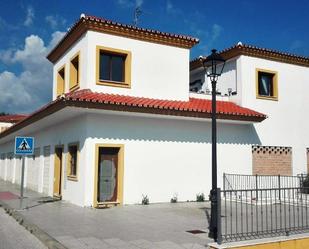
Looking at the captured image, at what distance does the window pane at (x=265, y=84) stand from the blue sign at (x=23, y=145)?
11.5 meters

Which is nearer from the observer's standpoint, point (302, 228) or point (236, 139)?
point (302, 228)

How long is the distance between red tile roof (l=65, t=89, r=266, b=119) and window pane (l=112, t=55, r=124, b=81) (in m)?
1.15

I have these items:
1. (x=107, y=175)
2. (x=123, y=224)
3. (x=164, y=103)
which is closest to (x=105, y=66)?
(x=164, y=103)

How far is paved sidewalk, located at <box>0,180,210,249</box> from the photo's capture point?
8.26m

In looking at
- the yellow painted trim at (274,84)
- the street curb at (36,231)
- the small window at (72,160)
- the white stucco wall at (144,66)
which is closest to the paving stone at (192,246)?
the street curb at (36,231)

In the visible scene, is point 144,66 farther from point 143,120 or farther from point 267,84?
point 267,84

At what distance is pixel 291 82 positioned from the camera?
20391 millimetres

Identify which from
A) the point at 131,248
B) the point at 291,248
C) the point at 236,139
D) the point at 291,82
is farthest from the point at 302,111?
the point at 131,248

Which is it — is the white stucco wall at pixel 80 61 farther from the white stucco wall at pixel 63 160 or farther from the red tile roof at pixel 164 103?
the white stucco wall at pixel 63 160

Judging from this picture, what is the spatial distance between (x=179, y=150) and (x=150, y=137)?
→ 1419mm

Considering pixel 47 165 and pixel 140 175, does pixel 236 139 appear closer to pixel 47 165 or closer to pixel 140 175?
pixel 140 175

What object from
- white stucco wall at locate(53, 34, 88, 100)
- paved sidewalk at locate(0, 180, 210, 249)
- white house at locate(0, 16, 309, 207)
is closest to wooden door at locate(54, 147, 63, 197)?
white house at locate(0, 16, 309, 207)

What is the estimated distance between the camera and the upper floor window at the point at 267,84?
63.9ft

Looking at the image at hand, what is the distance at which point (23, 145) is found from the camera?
524 inches
